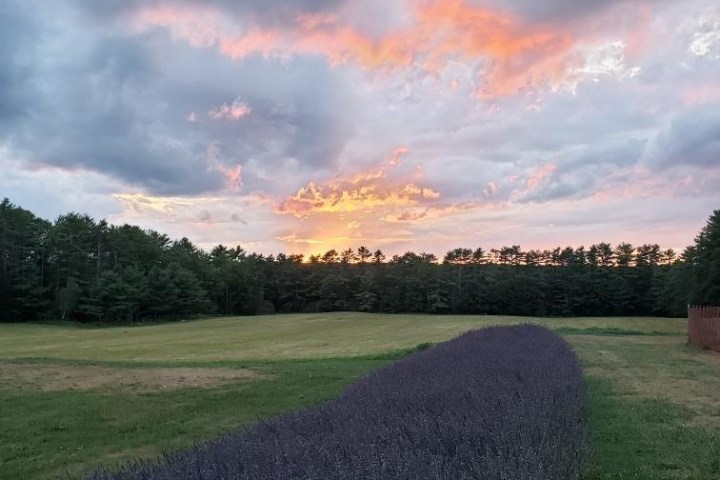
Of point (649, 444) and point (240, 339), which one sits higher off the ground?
point (649, 444)

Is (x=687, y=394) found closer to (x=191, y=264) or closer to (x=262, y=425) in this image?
(x=262, y=425)

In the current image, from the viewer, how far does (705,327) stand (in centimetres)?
2623

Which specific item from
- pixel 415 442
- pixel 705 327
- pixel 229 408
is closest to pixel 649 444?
pixel 415 442

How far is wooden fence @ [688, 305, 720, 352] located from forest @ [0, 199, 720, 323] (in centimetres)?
2448

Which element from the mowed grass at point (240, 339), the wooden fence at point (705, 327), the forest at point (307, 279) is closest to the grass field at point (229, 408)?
the wooden fence at point (705, 327)

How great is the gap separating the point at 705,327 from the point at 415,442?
27.3 metres

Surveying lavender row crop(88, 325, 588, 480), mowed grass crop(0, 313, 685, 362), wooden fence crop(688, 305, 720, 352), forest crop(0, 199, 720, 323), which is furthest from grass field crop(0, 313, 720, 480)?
forest crop(0, 199, 720, 323)

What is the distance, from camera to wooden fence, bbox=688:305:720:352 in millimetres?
25172

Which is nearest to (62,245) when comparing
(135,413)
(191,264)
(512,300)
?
(191,264)

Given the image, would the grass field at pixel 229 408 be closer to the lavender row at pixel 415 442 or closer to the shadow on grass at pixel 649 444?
the shadow on grass at pixel 649 444

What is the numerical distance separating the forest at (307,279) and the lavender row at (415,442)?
5213cm

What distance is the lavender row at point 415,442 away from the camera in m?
Answer: 3.19

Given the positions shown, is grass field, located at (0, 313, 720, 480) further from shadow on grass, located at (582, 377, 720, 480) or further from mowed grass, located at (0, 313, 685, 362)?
mowed grass, located at (0, 313, 685, 362)

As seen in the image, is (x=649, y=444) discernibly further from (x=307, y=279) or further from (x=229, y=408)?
(x=307, y=279)
